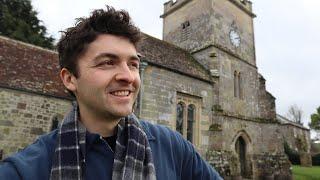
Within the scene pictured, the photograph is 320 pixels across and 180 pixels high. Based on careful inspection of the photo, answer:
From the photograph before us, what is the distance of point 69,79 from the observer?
1.82 meters

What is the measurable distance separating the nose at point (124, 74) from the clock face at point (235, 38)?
59.4ft

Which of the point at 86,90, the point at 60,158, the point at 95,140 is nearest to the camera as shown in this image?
the point at 60,158

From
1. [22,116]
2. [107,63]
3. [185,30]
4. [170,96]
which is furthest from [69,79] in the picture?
[185,30]

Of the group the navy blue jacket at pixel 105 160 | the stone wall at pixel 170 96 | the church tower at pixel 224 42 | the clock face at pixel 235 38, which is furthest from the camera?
the clock face at pixel 235 38

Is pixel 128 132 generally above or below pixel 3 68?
below

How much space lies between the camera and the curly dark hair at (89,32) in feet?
5.76

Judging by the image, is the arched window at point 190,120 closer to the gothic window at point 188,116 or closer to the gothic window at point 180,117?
the gothic window at point 188,116

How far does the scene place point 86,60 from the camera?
1.71 meters

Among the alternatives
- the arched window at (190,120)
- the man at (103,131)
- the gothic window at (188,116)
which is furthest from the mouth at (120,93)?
the arched window at (190,120)

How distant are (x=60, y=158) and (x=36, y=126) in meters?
11.7

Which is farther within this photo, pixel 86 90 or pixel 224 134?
pixel 224 134

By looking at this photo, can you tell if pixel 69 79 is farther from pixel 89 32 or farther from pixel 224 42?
pixel 224 42

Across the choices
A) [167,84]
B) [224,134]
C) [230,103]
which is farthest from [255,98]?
[167,84]

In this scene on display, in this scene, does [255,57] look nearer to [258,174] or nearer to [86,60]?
[258,174]
